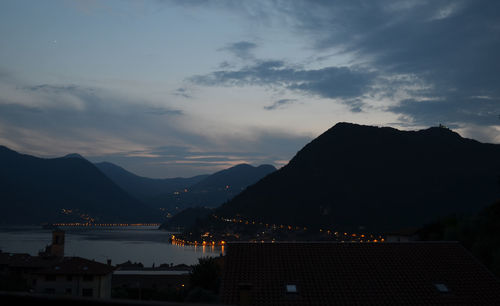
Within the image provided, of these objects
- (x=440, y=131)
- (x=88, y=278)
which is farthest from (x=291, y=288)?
(x=440, y=131)

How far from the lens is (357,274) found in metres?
20.5

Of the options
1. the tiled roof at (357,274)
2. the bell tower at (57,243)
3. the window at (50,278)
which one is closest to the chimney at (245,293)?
the tiled roof at (357,274)

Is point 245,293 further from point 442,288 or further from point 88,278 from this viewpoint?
point 88,278

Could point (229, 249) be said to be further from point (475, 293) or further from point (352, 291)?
point (475, 293)

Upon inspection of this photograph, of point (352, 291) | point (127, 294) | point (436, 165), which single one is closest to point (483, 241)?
point (352, 291)

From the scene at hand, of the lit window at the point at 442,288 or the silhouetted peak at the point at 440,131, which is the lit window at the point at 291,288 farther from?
the silhouetted peak at the point at 440,131

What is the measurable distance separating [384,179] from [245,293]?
148762 millimetres

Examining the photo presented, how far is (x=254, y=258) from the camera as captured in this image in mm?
21781

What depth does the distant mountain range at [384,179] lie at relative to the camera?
131 m

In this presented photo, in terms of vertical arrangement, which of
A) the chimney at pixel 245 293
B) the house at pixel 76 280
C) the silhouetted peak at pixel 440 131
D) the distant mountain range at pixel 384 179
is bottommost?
the house at pixel 76 280

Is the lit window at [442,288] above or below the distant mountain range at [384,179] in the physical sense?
below

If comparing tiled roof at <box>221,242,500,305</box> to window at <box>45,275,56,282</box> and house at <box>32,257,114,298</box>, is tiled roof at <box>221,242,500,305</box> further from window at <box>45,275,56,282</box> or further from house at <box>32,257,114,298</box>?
window at <box>45,275,56,282</box>

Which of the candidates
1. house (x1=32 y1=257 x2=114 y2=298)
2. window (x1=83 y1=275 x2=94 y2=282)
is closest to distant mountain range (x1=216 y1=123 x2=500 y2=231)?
house (x1=32 y1=257 x2=114 y2=298)

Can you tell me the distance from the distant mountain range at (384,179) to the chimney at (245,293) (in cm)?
10939
